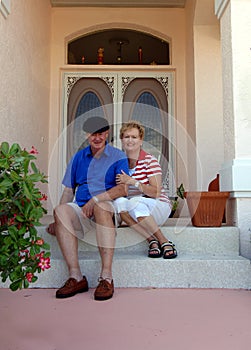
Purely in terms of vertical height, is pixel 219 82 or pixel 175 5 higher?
pixel 175 5

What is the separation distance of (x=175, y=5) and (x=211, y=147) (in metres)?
1.92

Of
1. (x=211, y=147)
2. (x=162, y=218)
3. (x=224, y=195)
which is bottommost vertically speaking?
(x=162, y=218)

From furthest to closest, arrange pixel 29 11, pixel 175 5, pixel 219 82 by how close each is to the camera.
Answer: pixel 175 5, pixel 219 82, pixel 29 11

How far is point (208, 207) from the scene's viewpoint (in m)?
2.43

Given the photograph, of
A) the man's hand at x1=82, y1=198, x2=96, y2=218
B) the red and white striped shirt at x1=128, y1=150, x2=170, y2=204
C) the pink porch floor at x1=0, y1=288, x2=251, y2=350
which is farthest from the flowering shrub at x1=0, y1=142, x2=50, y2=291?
the red and white striped shirt at x1=128, y1=150, x2=170, y2=204

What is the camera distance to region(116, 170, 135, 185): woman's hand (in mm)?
2148

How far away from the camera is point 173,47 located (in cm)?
433

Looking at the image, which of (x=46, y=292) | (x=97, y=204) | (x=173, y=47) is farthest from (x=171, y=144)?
(x=46, y=292)

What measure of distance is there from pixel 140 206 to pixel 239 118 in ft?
3.11

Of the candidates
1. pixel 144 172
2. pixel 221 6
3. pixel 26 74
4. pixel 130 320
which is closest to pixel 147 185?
pixel 144 172

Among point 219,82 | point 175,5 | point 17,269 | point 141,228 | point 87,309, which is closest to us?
point 17,269

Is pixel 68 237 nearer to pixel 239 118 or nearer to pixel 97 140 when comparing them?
pixel 97 140

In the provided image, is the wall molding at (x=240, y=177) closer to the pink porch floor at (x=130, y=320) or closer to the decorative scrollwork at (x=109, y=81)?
the pink porch floor at (x=130, y=320)

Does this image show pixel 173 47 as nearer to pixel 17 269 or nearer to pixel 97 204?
pixel 97 204
